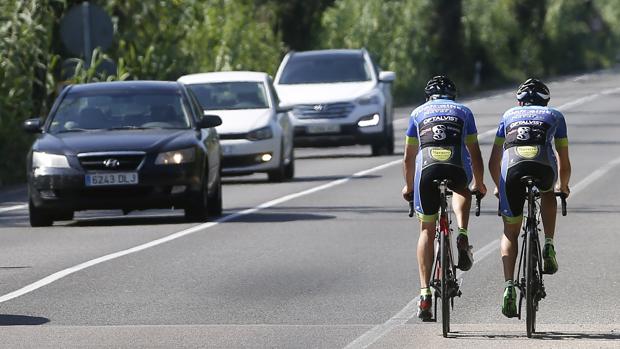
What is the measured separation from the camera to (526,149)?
1113cm

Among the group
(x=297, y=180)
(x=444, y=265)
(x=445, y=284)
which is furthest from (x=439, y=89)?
(x=297, y=180)

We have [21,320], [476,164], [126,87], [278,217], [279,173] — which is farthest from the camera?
[279,173]

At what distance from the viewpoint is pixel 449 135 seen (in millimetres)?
11344

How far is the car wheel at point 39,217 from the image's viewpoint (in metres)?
19.5

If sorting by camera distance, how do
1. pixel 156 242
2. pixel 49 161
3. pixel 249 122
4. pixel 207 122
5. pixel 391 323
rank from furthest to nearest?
pixel 249 122 → pixel 207 122 → pixel 49 161 → pixel 156 242 → pixel 391 323

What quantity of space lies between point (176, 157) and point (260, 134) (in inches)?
275

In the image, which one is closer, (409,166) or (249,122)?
(409,166)

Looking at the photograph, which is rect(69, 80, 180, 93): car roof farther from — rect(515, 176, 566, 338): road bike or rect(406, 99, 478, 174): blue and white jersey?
rect(515, 176, 566, 338): road bike

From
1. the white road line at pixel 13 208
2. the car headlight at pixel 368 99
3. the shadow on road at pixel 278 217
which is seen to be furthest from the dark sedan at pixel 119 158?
the car headlight at pixel 368 99

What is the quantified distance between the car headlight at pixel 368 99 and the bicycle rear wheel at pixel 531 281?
817 inches

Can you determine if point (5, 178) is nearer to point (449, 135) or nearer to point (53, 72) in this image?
point (53, 72)

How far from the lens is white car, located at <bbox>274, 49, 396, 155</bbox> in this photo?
31.7 m

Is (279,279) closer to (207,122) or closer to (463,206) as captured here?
(463,206)

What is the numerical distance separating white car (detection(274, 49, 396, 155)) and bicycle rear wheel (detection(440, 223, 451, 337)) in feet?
66.1
